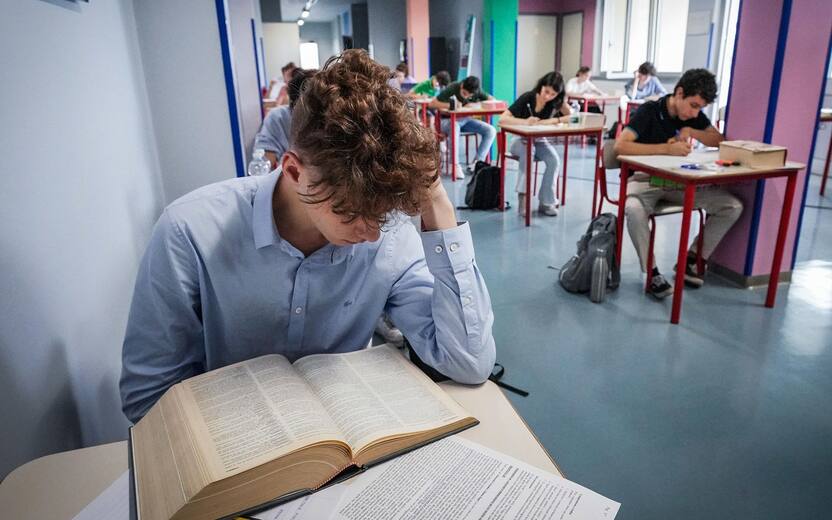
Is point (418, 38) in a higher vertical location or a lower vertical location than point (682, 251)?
higher

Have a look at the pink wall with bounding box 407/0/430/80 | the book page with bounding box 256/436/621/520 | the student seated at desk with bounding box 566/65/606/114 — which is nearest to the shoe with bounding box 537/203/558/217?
the book page with bounding box 256/436/621/520

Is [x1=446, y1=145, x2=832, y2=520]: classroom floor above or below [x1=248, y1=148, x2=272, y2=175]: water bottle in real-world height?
below

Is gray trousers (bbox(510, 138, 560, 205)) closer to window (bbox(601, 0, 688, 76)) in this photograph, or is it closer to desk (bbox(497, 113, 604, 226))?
desk (bbox(497, 113, 604, 226))

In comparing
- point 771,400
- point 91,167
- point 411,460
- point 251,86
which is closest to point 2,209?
point 91,167

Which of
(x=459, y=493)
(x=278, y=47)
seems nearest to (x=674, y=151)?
(x=459, y=493)

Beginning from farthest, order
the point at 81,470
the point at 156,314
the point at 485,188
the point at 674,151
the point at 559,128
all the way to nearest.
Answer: the point at 485,188
the point at 559,128
the point at 674,151
the point at 156,314
the point at 81,470

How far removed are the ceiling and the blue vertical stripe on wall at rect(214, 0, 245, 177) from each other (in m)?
14.6

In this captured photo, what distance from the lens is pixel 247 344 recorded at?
1067mm

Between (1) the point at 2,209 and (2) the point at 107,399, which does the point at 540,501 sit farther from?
(2) the point at 107,399

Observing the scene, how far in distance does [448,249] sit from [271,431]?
1.62 ft

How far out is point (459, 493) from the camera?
701mm

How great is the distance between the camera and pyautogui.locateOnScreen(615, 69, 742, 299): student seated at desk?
3129mm

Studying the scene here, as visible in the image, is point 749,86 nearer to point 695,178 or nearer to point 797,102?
point 797,102

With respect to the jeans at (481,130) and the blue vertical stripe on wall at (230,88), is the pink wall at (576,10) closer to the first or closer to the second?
the jeans at (481,130)
